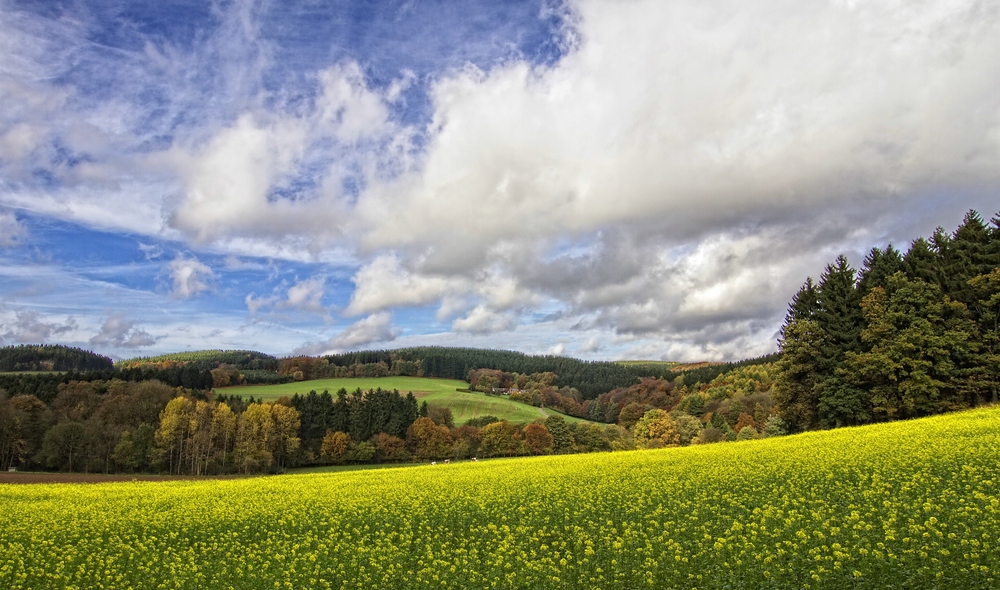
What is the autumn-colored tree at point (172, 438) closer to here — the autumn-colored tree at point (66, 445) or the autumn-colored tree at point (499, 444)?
the autumn-colored tree at point (66, 445)

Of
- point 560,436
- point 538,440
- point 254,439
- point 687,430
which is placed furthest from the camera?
point 560,436

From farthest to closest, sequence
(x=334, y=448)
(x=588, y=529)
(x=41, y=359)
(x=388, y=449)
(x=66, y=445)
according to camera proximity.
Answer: (x=41, y=359) < (x=388, y=449) < (x=334, y=448) < (x=66, y=445) < (x=588, y=529)

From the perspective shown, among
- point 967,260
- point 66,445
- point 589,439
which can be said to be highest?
point 967,260

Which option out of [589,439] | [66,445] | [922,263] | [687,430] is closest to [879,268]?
[922,263]

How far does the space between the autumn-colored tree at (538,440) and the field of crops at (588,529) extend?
258ft

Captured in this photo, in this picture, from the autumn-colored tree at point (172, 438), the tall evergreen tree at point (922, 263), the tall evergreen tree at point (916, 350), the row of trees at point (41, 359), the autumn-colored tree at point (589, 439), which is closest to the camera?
the tall evergreen tree at point (916, 350)

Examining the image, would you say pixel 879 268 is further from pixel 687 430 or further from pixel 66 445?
pixel 66 445

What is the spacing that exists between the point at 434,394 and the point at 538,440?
46.1 m

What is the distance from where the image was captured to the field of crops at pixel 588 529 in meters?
12.3

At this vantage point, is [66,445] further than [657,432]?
Answer: No

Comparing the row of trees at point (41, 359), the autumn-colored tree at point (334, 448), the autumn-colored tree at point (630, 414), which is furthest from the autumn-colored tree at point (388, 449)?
the row of trees at point (41, 359)

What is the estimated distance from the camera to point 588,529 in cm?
1764

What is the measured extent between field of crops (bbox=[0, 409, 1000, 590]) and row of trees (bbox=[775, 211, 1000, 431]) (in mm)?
17891

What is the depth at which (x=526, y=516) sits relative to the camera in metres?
19.9
